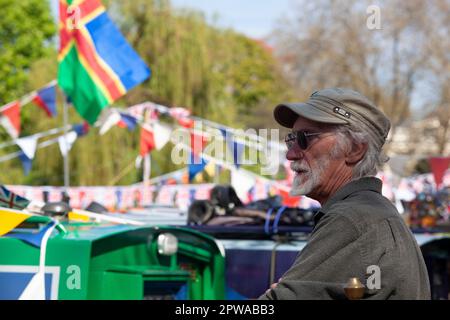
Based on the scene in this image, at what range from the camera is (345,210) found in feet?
8.79

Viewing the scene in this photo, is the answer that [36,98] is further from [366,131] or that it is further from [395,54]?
[395,54]

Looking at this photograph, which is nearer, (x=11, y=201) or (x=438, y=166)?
(x=11, y=201)

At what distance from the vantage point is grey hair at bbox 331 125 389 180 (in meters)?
2.92

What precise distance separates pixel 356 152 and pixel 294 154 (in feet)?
0.73

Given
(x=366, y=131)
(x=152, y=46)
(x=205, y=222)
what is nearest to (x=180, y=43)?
(x=152, y=46)

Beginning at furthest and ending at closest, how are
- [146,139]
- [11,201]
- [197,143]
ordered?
[146,139] → [197,143] → [11,201]

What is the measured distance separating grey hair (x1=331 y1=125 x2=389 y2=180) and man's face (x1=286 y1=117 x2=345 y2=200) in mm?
21

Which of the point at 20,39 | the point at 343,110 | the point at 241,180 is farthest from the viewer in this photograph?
the point at 20,39

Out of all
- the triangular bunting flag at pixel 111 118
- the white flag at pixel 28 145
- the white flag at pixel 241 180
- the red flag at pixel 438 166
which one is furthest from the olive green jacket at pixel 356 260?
the triangular bunting flag at pixel 111 118

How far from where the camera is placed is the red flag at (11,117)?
14.2 m

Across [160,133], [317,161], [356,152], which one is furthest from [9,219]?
[160,133]

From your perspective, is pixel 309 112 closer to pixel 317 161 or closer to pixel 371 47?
pixel 317 161

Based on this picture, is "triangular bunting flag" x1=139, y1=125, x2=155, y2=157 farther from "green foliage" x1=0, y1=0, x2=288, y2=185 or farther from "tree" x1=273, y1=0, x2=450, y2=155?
"tree" x1=273, y1=0, x2=450, y2=155

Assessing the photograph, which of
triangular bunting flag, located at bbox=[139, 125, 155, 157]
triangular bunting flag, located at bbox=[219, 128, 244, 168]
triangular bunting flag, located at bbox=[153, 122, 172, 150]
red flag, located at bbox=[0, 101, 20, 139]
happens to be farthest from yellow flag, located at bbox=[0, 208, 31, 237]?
triangular bunting flag, located at bbox=[139, 125, 155, 157]
